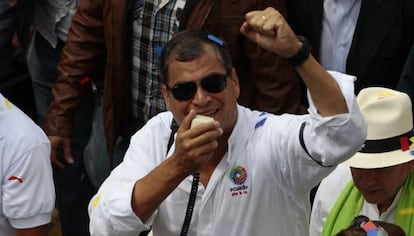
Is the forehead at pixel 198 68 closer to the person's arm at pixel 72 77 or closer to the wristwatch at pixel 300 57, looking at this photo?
the wristwatch at pixel 300 57

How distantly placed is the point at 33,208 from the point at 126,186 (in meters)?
0.97

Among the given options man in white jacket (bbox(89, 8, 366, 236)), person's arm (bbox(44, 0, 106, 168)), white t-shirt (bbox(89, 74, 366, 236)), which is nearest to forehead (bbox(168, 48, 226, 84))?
man in white jacket (bbox(89, 8, 366, 236))

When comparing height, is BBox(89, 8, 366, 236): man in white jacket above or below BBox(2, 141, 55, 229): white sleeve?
above

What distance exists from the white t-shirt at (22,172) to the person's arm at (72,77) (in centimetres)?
91

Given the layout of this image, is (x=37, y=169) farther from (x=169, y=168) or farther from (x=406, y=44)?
(x=406, y=44)

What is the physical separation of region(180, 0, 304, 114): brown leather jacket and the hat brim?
780 millimetres

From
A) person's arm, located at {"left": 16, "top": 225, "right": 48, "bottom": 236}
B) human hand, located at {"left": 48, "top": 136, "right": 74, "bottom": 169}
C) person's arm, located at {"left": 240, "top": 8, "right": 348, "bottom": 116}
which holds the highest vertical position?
person's arm, located at {"left": 240, "top": 8, "right": 348, "bottom": 116}

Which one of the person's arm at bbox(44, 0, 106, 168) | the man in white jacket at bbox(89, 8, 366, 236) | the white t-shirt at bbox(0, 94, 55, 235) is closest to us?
the man in white jacket at bbox(89, 8, 366, 236)

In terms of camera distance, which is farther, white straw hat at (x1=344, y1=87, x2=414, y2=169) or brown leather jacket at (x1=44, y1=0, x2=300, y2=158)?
brown leather jacket at (x1=44, y1=0, x2=300, y2=158)

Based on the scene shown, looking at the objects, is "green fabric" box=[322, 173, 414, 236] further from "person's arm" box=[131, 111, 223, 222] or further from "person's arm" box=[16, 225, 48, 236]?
"person's arm" box=[16, 225, 48, 236]

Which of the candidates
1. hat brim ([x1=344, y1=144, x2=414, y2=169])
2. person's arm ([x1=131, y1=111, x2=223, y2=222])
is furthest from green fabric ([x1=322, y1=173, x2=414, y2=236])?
person's arm ([x1=131, y1=111, x2=223, y2=222])

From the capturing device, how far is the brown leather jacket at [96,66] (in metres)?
5.18

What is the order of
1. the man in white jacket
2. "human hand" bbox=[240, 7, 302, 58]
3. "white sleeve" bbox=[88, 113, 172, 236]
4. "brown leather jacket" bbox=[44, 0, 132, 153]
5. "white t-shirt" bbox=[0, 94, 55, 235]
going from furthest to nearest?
1. "brown leather jacket" bbox=[44, 0, 132, 153]
2. "white t-shirt" bbox=[0, 94, 55, 235]
3. "white sleeve" bbox=[88, 113, 172, 236]
4. the man in white jacket
5. "human hand" bbox=[240, 7, 302, 58]

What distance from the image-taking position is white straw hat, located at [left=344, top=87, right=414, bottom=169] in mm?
4297
